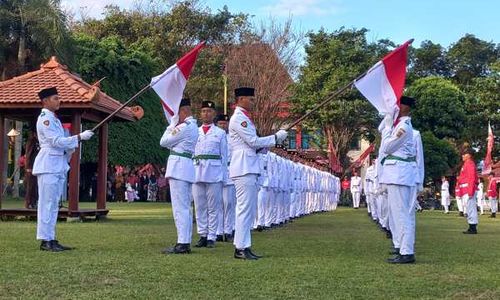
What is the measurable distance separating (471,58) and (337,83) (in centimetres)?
2253

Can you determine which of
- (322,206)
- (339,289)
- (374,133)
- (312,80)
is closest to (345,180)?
(374,133)

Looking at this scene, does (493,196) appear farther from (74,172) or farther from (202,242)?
(202,242)

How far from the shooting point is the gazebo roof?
16.1 metres

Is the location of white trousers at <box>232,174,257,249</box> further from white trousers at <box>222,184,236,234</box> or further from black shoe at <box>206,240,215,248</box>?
white trousers at <box>222,184,236,234</box>

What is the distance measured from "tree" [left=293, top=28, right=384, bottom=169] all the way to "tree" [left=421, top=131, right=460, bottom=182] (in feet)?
11.8

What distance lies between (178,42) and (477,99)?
19971 millimetres

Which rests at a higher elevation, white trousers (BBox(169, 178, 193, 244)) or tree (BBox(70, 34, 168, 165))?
tree (BBox(70, 34, 168, 165))

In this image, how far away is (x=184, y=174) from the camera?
980cm

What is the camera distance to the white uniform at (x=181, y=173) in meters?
9.69

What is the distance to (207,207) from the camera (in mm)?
11133

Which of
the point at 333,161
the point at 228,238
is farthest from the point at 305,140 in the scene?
the point at 228,238

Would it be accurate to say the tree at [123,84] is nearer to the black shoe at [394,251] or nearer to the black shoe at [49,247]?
the black shoe at [49,247]

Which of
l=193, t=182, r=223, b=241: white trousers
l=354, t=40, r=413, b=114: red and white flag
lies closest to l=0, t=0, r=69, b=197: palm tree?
l=193, t=182, r=223, b=241: white trousers

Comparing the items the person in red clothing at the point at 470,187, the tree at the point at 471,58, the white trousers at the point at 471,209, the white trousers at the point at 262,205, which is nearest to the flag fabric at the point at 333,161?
the tree at the point at 471,58
